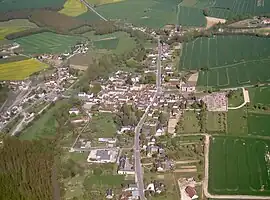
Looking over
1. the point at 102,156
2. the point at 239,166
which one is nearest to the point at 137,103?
the point at 102,156

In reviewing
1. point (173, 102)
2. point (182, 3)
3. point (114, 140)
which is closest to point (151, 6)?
point (182, 3)

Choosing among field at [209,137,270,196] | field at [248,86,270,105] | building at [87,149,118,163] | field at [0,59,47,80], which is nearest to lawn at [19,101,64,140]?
building at [87,149,118,163]

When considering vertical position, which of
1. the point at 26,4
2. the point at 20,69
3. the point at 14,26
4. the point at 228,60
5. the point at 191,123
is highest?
the point at 26,4

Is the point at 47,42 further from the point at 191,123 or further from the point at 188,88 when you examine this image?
the point at 191,123

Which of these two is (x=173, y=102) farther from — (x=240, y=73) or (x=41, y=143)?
(x=41, y=143)

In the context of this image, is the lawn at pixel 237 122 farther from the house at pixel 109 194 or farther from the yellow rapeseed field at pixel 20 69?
the yellow rapeseed field at pixel 20 69

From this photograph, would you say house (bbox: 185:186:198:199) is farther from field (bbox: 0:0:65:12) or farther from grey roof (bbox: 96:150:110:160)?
field (bbox: 0:0:65:12)
